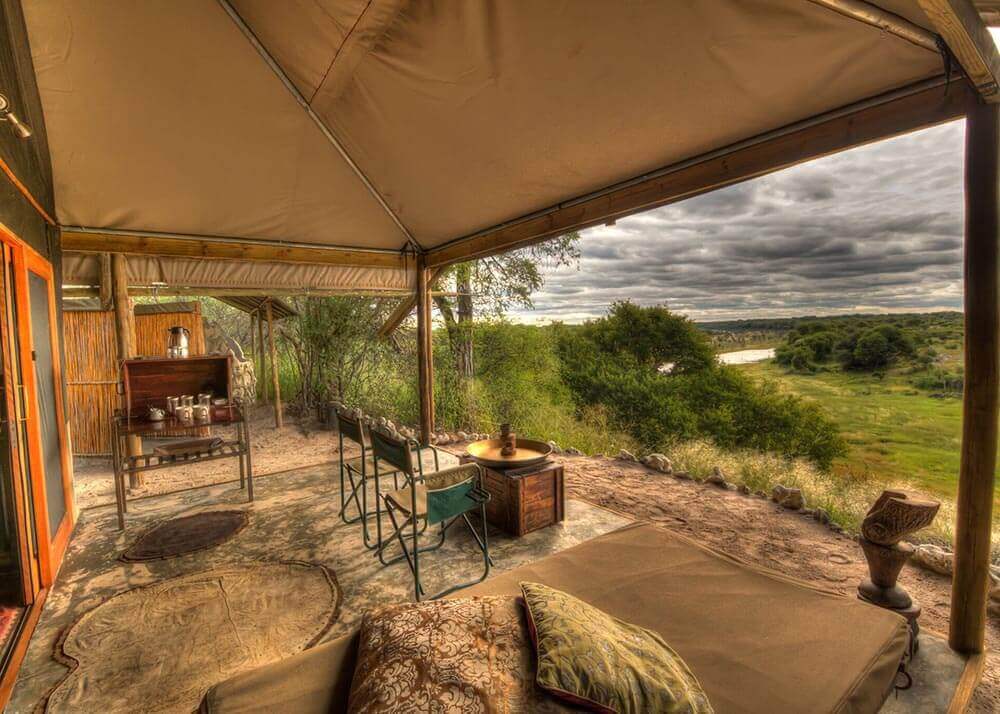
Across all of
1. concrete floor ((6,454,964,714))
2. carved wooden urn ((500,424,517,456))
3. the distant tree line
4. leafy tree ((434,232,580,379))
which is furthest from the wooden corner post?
the distant tree line

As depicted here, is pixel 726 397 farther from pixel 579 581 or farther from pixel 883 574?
pixel 579 581

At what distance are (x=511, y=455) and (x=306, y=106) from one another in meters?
2.94

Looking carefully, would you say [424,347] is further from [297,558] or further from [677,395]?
[677,395]

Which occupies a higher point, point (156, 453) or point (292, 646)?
point (156, 453)

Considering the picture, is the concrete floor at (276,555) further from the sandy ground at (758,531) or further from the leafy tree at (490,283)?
the leafy tree at (490,283)

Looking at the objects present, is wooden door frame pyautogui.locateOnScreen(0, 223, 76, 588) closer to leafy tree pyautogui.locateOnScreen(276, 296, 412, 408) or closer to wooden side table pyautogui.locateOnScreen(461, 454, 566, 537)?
wooden side table pyautogui.locateOnScreen(461, 454, 566, 537)

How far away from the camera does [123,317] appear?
14.0 ft

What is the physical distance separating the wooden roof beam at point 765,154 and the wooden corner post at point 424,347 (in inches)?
73.9

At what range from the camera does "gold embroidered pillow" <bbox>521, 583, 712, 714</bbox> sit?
37.6 inches

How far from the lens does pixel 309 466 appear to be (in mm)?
5121

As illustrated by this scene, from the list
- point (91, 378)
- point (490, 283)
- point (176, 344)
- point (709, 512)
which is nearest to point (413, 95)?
point (176, 344)

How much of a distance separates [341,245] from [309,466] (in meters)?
2.54

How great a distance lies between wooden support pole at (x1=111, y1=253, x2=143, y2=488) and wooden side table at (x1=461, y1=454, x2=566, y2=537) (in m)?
3.42

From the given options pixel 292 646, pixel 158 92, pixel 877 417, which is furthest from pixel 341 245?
pixel 877 417
